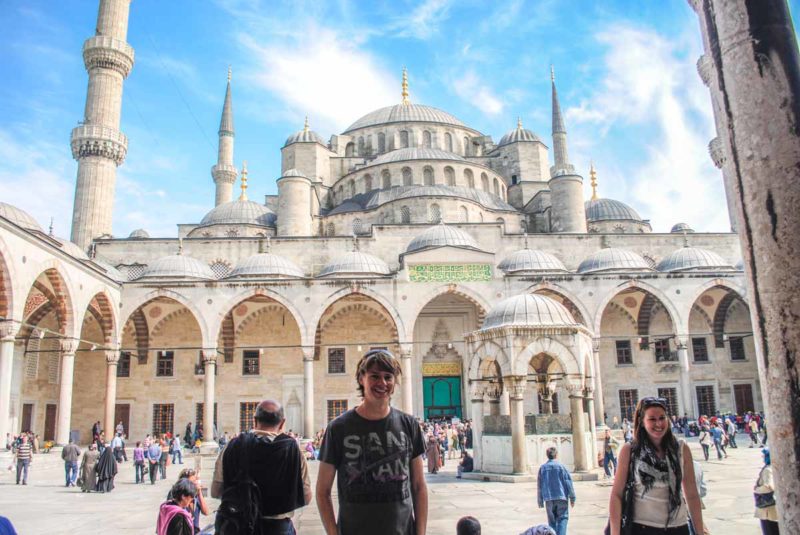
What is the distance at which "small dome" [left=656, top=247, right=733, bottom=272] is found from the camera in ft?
64.6

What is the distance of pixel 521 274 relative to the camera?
19.7 m

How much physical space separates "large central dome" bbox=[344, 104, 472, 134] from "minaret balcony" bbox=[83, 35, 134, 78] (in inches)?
452

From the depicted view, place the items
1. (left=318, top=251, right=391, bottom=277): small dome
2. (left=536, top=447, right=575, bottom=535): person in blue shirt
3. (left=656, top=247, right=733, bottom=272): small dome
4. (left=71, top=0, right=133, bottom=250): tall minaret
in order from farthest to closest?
(left=71, top=0, right=133, bottom=250): tall minaret
(left=656, top=247, right=733, bottom=272): small dome
(left=318, top=251, right=391, bottom=277): small dome
(left=536, top=447, right=575, bottom=535): person in blue shirt

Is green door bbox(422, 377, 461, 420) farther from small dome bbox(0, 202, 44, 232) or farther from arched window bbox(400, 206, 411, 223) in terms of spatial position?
small dome bbox(0, 202, 44, 232)

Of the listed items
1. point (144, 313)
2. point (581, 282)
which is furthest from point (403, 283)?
point (144, 313)

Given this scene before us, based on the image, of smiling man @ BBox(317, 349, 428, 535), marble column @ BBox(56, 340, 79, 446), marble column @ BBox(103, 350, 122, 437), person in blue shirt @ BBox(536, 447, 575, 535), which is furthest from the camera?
marble column @ BBox(103, 350, 122, 437)

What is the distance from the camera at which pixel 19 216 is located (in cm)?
1828

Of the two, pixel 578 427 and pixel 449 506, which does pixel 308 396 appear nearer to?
pixel 578 427

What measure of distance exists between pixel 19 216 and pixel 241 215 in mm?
8408

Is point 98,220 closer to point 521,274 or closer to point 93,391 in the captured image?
point 93,391

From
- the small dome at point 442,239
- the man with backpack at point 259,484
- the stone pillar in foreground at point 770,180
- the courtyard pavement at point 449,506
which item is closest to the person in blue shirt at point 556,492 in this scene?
the courtyard pavement at point 449,506

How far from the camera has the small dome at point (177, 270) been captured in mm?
19125

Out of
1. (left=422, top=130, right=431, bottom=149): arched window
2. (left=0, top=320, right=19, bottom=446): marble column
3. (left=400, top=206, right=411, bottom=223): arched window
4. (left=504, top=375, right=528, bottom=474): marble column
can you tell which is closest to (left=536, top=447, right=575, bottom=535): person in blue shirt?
(left=504, top=375, right=528, bottom=474): marble column

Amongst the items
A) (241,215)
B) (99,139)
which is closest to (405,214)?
(241,215)
